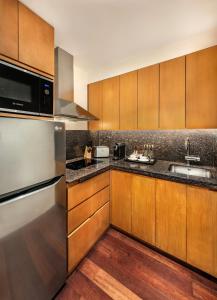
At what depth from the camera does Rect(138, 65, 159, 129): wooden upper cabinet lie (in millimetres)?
1806

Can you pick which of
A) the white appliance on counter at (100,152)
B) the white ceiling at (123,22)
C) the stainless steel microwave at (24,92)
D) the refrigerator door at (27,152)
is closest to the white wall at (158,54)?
the white ceiling at (123,22)

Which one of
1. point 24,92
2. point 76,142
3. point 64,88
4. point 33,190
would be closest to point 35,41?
point 24,92

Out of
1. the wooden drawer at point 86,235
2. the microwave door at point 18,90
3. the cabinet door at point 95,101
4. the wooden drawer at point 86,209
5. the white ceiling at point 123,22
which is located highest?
the white ceiling at point 123,22

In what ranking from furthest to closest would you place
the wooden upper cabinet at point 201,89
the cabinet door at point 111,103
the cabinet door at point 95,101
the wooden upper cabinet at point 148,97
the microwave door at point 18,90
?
the cabinet door at point 95,101
the cabinet door at point 111,103
the wooden upper cabinet at point 148,97
the wooden upper cabinet at point 201,89
the microwave door at point 18,90

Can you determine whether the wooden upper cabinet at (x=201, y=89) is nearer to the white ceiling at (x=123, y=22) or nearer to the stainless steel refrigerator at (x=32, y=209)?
the white ceiling at (x=123, y=22)

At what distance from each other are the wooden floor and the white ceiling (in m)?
2.26

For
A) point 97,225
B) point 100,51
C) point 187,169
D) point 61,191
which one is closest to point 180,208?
point 187,169

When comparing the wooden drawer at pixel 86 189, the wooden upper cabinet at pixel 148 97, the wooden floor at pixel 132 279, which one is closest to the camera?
the wooden floor at pixel 132 279

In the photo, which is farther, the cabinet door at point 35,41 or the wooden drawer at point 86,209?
the wooden drawer at point 86,209

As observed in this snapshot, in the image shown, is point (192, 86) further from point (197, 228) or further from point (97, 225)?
point (97, 225)

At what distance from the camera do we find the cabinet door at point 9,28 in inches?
36.6

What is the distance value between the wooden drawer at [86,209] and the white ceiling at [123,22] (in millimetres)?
1670

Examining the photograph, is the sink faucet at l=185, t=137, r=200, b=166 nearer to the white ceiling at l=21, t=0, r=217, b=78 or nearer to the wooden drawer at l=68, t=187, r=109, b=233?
the wooden drawer at l=68, t=187, r=109, b=233

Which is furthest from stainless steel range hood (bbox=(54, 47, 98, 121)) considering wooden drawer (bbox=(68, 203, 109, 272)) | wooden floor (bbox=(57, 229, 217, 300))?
wooden floor (bbox=(57, 229, 217, 300))
